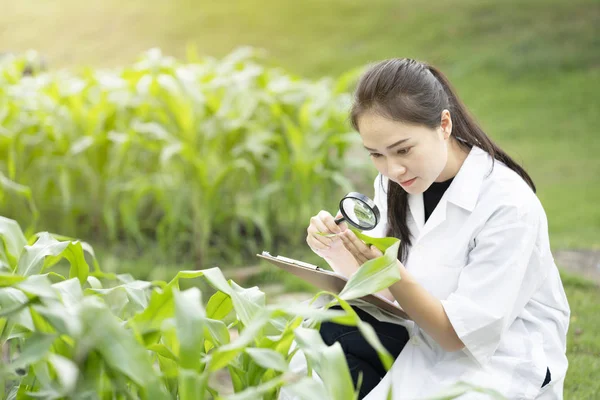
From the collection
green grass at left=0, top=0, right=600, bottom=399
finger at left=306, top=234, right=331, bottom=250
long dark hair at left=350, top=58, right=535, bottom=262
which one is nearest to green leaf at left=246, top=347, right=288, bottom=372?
finger at left=306, top=234, right=331, bottom=250

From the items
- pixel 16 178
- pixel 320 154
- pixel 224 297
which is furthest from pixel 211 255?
pixel 224 297

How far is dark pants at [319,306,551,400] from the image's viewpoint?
79.5 inches

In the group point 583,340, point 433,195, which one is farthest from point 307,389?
point 583,340

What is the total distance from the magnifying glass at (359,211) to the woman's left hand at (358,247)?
6 cm

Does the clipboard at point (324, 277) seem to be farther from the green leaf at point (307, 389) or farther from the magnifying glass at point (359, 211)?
the green leaf at point (307, 389)

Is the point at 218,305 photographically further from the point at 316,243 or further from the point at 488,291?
the point at 488,291

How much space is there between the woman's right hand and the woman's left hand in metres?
0.05

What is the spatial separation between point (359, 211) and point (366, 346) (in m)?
0.45

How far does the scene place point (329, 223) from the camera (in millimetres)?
1865

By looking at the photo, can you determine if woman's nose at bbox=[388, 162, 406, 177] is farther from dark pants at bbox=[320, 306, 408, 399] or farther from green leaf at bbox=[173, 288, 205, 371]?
green leaf at bbox=[173, 288, 205, 371]

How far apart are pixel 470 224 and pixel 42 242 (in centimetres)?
109

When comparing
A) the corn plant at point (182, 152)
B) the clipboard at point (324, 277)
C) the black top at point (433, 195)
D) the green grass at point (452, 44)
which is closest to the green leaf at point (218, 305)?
the clipboard at point (324, 277)

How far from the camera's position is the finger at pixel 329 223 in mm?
1846

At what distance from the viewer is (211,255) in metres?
4.16
